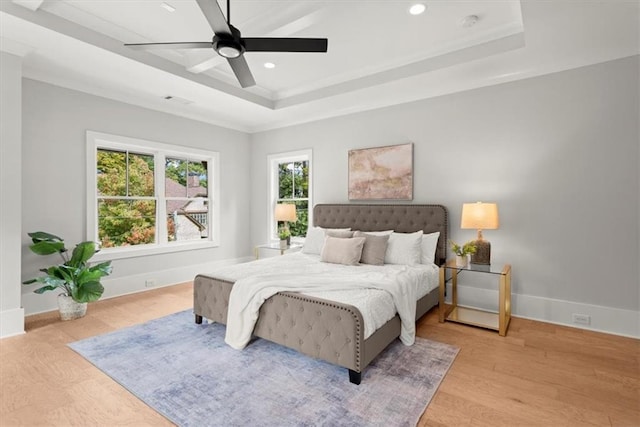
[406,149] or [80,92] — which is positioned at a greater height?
[80,92]

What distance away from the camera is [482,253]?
3.35 metres

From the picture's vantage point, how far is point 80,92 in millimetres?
3877

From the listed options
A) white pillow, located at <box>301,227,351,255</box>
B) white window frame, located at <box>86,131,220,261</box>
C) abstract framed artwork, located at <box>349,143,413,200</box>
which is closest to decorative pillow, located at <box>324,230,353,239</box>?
white pillow, located at <box>301,227,351,255</box>

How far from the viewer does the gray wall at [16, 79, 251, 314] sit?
3.51 meters

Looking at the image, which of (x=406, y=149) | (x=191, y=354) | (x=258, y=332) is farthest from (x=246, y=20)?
(x=191, y=354)

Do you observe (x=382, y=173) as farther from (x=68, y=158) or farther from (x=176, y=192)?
(x=68, y=158)

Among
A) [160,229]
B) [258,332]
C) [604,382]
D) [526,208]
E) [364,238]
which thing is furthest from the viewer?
[160,229]

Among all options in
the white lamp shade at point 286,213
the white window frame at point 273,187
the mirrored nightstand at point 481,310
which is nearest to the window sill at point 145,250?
the white window frame at point 273,187

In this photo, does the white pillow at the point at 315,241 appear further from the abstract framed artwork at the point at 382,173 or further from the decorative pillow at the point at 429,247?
the decorative pillow at the point at 429,247

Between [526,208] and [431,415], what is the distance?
2.58 meters

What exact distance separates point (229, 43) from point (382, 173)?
2.83 m

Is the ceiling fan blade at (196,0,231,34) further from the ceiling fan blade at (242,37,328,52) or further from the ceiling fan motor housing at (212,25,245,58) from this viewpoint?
the ceiling fan blade at (242,37,328,52)

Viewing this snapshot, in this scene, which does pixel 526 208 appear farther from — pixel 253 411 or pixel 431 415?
pixel 253 411

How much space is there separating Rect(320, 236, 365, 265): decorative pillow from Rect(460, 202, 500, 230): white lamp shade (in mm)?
1203
